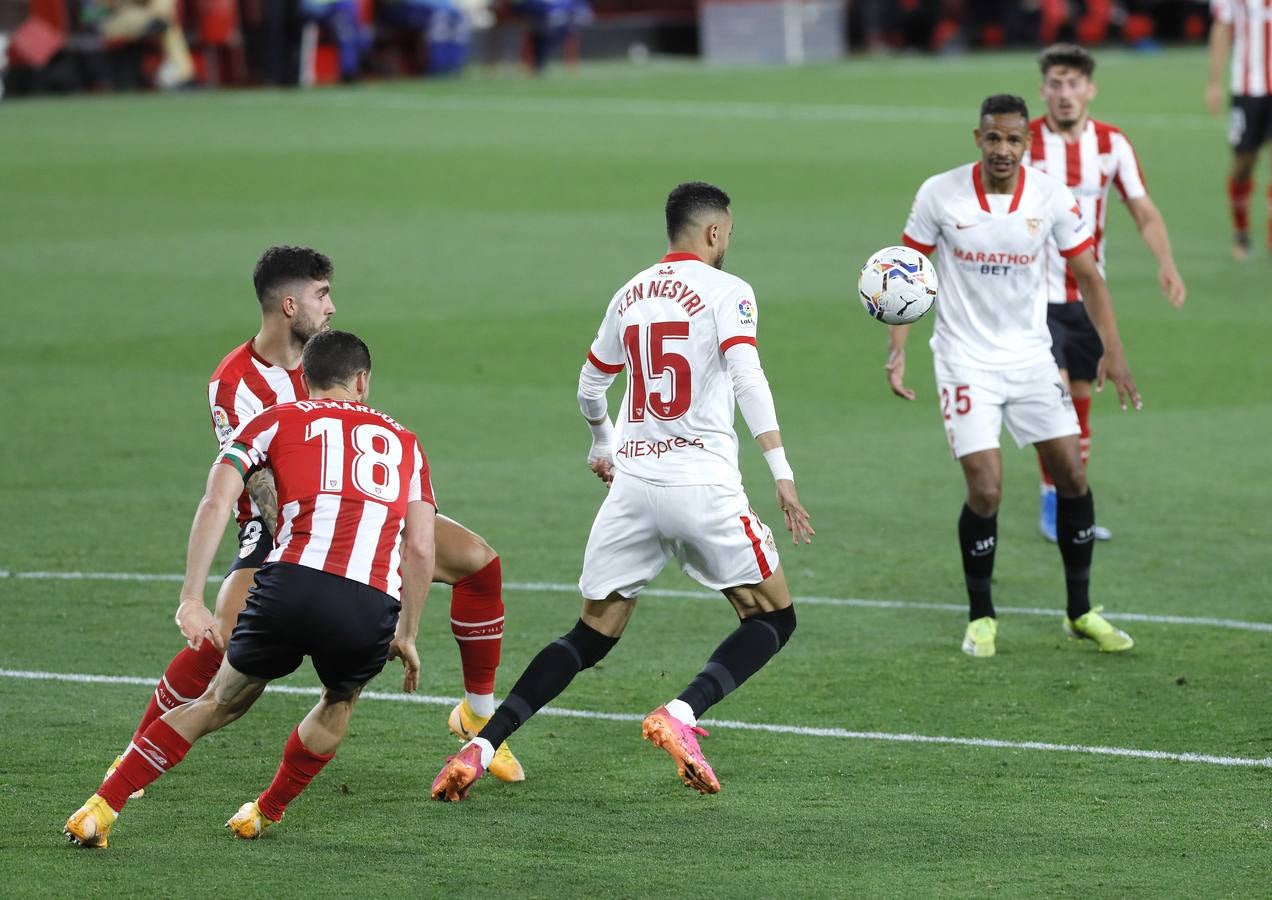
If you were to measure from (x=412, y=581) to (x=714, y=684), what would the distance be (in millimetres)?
1093

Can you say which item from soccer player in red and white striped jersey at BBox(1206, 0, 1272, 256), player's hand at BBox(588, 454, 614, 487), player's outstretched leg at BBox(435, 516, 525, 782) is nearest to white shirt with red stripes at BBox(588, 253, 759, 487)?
player's hand at BBox(588, 454, 614, 487)

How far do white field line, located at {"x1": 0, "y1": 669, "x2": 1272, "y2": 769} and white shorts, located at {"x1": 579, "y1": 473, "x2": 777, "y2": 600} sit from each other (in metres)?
0.78

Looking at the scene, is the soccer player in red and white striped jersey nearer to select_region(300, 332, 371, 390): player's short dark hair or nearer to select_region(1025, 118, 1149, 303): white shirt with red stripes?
select_region(1025, 118, 1149, 303): white shirt with red stripes

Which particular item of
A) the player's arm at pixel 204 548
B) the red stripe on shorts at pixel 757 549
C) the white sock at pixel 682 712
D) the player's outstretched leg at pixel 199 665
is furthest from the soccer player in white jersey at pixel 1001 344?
the player's arm at pixel 204 548

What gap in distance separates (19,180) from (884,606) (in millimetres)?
15991

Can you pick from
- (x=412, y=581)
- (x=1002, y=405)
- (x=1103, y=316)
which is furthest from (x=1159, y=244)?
(x=412, y=581)

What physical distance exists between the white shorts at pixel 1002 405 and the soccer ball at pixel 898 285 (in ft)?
1.82

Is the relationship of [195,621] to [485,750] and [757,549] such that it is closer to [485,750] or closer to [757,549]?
[485,750]

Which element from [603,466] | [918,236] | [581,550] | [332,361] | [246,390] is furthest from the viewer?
[581,550]

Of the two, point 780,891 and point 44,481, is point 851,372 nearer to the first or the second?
point 44,481

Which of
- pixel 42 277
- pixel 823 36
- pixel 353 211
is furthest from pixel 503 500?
pixel 823 36

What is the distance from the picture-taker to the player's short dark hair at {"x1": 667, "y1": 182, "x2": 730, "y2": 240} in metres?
6.36

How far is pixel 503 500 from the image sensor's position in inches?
406

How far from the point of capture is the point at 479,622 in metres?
6.53
